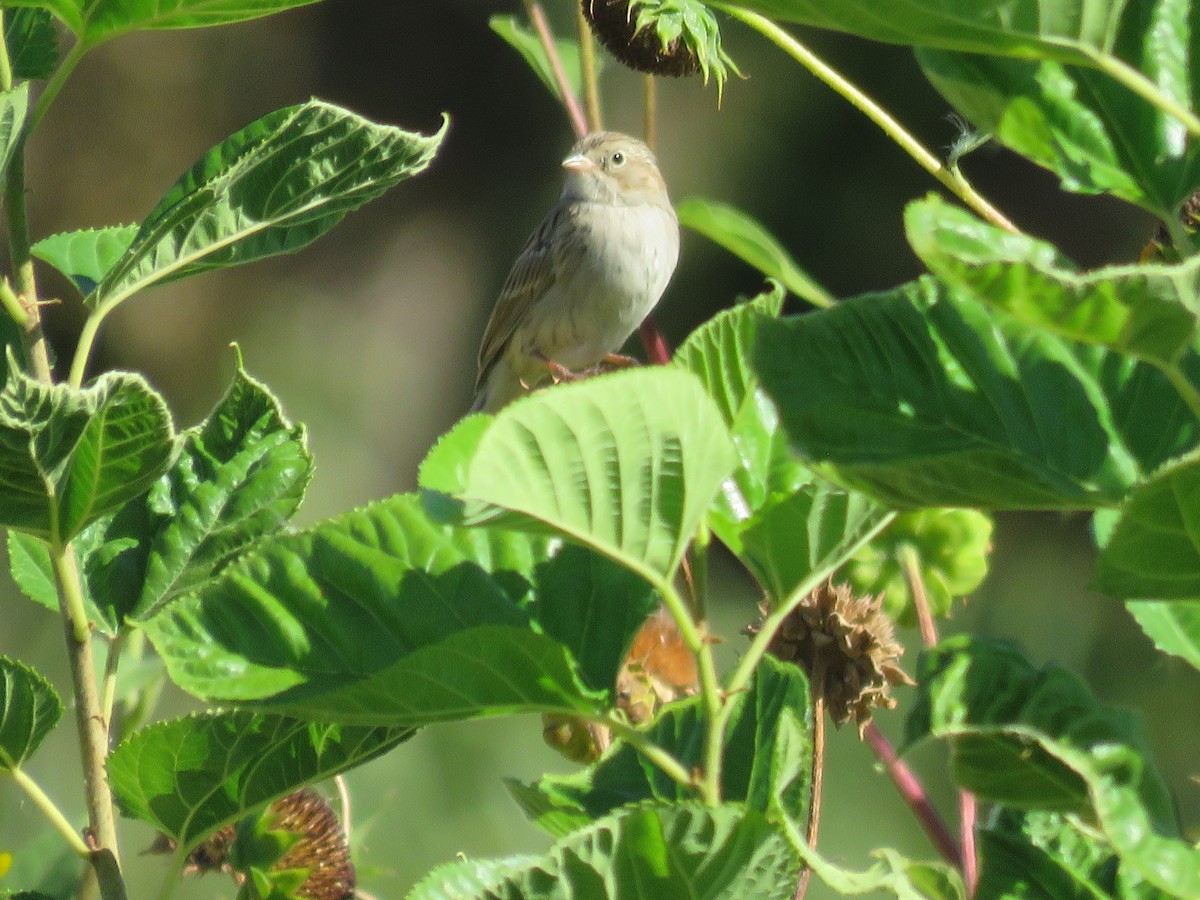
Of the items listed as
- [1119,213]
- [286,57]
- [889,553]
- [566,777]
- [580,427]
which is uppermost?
[580,427]

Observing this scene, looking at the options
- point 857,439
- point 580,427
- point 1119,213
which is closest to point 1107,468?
point 857,439

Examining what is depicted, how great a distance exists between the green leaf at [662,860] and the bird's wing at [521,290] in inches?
130

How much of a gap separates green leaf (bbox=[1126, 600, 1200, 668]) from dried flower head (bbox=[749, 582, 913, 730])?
8.1 inches

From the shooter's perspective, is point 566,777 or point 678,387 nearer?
point 678,387

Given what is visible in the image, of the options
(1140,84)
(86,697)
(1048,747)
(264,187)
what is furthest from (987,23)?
(86,697)

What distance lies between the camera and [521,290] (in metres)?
3.98

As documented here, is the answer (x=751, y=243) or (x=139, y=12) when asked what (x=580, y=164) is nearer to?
(x=751, y=243)

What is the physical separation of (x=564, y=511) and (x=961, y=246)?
0.20 m

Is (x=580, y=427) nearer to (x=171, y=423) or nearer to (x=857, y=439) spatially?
(x=857, y=439)

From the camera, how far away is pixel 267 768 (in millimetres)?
932

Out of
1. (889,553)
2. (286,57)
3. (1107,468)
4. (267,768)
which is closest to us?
(1107,468)

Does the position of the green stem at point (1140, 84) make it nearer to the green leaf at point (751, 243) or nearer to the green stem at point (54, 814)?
the green leaf at point (751, 243)


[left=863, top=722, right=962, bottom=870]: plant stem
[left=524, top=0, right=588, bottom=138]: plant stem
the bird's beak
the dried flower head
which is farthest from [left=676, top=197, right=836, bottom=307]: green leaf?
the bird's beak

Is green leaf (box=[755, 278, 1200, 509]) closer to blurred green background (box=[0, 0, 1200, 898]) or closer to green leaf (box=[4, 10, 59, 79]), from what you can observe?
green leaf (box=[4, 10, 59, 79])
